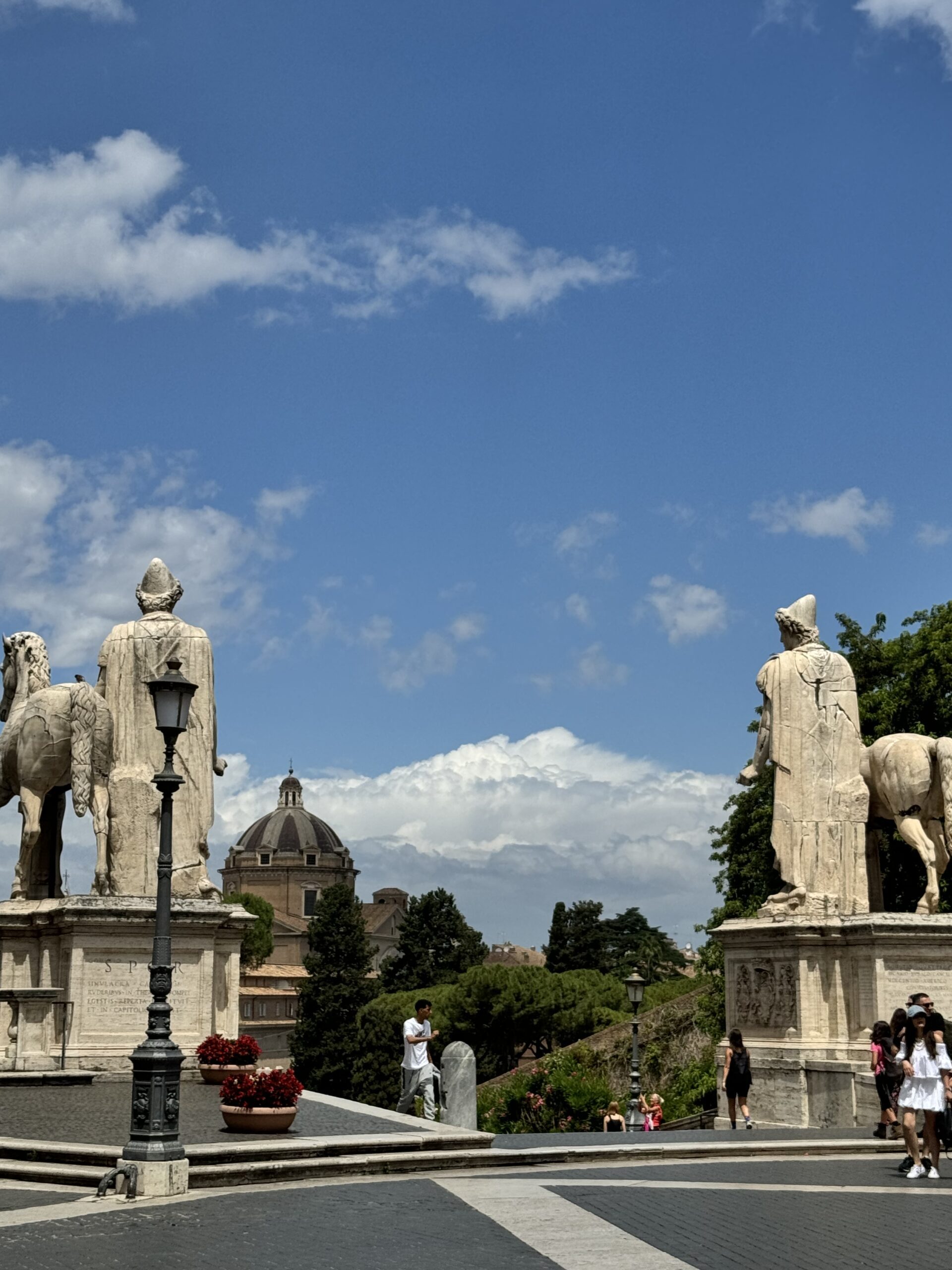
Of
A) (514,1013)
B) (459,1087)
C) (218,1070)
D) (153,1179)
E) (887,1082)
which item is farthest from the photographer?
(514,1013)

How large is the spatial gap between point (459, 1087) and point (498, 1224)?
6.26m

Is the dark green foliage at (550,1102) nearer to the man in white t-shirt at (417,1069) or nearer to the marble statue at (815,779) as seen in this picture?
the marble statue at (815,779)

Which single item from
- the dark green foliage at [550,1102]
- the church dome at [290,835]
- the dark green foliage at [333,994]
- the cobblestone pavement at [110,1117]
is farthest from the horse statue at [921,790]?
the church dome at [290,835]

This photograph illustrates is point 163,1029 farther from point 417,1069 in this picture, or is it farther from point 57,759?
point 57,759

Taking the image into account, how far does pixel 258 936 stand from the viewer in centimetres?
12669

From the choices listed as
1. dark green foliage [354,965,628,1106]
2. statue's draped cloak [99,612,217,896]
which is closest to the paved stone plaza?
statue's draped cloak [99,612,217,896]

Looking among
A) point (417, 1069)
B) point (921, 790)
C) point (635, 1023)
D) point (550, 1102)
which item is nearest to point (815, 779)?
point (921, 790)

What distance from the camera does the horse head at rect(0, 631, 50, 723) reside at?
76.6 feet

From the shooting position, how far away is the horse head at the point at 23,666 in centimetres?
2336

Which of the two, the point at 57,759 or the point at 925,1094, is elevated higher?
the point at 57,759

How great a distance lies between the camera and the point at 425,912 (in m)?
103

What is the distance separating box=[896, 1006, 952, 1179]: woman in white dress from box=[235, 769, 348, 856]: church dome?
142061 millimetres

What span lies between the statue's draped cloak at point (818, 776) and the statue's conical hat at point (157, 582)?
8883 mm

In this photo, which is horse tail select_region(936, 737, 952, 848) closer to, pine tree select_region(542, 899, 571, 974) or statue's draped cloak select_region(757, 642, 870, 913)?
statue's draped cloak select_region(757, 642, 870, 913)
